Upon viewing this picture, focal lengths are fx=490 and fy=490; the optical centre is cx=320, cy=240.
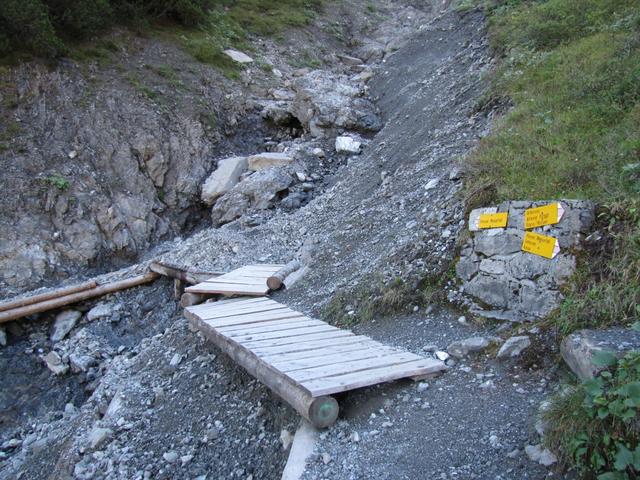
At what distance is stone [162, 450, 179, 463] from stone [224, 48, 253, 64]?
50.8 feet

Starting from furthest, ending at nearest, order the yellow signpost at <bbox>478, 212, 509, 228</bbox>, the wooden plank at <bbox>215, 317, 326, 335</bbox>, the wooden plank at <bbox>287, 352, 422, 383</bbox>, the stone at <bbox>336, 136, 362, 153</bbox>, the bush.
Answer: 1. the stone at <bbox>336, 136, 362, 153</bbox>
2. the wooden plank at <bbox>215, 317, 326, 335</bbox>
3. the yellow signpost at <bbox>478, 212, 509, 228</bbox>
4. the wooden plank at <bbox>287, 352, 422, 383</bbox>
5. the bush

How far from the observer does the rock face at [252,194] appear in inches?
456

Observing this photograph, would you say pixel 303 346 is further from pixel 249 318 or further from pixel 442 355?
pixel 249 318

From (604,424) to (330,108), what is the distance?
12723 millimetres

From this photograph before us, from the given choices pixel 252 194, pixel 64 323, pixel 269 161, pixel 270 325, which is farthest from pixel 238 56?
pixel 270 325

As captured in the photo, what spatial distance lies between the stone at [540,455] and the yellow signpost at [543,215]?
2.10 meters

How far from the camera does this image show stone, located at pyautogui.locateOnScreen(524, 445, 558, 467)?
112 inches

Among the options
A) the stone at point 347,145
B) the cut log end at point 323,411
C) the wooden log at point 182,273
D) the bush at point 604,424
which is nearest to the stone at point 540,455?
the bush at point 604,424

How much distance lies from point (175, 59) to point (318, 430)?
15.2 meters

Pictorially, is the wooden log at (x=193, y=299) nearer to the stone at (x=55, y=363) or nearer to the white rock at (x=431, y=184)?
the stone at (x=55, y=363)

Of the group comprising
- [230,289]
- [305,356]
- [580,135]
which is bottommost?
[230,289]

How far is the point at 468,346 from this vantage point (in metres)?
4.14

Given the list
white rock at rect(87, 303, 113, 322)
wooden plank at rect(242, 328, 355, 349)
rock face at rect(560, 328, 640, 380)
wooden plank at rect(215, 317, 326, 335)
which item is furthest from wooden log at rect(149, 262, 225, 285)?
rock face at rect(560, 328, 640, 380)

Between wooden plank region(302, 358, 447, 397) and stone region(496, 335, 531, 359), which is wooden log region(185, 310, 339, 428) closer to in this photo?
wooden plank region(302, 358, 447, 397)
